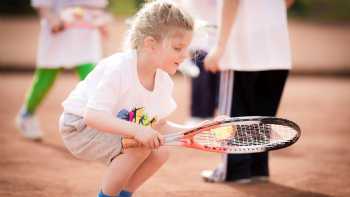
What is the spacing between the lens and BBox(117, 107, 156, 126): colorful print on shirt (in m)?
3.12

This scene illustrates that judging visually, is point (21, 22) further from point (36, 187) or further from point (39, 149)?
point (36, 187)

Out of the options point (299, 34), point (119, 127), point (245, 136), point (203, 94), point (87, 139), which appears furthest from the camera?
point (299, 34)

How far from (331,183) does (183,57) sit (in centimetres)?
148

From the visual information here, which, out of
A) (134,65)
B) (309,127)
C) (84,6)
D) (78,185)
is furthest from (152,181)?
(309,127)

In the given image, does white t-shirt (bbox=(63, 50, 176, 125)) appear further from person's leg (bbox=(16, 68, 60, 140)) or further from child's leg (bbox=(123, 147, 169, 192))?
person's leg (bbox=(16, 68, 60, 140))

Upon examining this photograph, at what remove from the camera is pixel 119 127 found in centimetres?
293

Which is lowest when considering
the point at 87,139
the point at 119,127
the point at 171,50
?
the point at 87,139

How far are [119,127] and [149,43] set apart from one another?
44cm

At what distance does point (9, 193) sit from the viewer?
366cm

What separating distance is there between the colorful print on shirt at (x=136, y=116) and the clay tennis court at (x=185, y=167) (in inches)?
27.5

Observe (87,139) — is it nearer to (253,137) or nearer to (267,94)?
(253,137)

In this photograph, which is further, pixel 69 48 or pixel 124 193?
pixel 69 48

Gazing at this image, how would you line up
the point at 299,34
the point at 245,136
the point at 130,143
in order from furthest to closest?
the point at 299,34
the point at 245,136
the point at 130,143

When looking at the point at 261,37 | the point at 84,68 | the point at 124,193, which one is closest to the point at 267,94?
the point at 261,37
